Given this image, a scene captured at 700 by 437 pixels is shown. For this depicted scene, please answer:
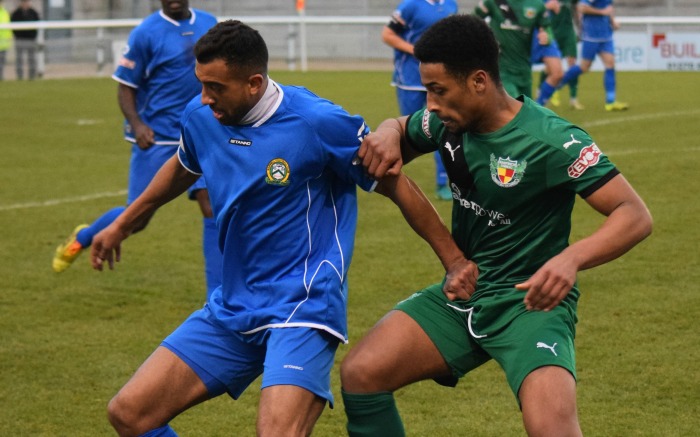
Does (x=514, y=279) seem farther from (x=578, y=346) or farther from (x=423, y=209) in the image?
(x=578, y=346)

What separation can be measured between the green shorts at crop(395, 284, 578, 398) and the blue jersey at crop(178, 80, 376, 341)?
37 cm

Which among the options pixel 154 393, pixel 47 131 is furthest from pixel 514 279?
pixel 47 131

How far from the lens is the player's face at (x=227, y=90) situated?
173 inches

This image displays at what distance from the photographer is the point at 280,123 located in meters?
4.54

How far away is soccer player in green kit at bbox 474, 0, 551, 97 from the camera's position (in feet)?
38.6

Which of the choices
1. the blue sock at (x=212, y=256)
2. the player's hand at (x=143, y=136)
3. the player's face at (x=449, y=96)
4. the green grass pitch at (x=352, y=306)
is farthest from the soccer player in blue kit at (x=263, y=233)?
the player's hand at (x=143, y=136)

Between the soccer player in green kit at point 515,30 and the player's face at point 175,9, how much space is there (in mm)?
3840

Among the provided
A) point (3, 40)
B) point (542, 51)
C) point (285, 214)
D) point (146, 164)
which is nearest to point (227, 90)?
point (285, 214)

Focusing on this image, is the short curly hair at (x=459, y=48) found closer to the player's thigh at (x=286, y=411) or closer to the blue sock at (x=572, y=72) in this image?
the player's thigh at (x=286, y=411)

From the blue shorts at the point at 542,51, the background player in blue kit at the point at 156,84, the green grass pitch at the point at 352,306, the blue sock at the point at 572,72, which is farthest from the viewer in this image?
the blue sock at the point at 572,72

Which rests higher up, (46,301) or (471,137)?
(471,137)

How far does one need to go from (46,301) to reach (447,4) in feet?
18.4

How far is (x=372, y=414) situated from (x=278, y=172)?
985mm

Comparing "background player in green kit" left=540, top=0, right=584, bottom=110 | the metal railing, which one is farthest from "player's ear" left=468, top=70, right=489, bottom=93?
the metal railing
